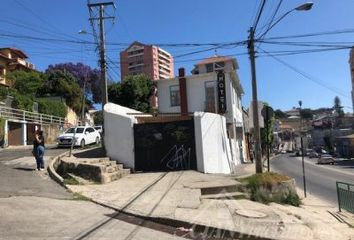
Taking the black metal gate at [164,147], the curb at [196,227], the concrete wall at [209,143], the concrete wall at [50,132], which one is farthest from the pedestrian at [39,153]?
the concrete wall at [50,132]

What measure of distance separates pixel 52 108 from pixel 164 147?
35.1 m

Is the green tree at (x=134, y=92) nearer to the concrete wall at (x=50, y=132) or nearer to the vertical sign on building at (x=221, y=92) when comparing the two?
the concrete wall at (x=50, y=132)

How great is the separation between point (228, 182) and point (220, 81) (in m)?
23.7

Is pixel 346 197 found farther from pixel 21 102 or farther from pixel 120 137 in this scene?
pixel 21 102

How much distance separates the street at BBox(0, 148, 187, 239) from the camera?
9.23m

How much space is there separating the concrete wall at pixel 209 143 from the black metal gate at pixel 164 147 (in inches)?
10.7

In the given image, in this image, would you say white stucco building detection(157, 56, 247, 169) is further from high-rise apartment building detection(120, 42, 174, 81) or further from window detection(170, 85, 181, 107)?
high-rise apartment building detection(120, 42, 174, 81)

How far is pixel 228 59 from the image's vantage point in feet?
222

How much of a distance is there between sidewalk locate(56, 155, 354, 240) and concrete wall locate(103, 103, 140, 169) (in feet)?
13.9

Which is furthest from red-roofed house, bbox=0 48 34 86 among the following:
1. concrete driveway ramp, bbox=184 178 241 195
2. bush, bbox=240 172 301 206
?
bush, bbox=240 172 301 206

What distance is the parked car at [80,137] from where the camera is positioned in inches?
1268

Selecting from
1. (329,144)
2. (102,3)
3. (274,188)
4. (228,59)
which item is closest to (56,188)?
(274,188)

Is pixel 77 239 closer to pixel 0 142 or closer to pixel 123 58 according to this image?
pixel 0 142

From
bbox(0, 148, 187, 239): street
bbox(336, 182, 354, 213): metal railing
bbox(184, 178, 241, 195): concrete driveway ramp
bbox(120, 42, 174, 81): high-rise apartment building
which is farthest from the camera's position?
bbox(120, 42, 174, 81): high-rise apartment building
